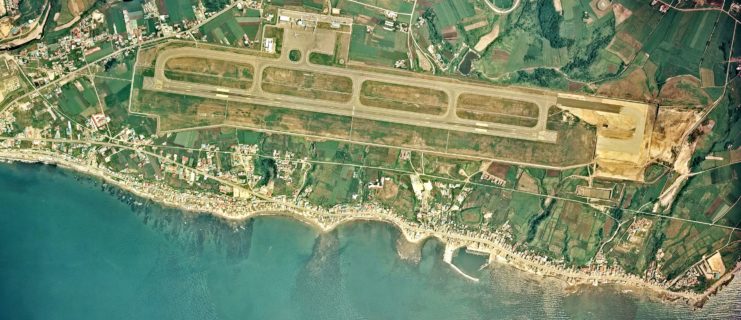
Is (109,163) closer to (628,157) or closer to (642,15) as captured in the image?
(628,157)

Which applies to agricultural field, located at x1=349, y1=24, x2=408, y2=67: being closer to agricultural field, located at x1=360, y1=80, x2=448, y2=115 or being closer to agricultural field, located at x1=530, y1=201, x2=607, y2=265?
agricultural field, located at x1=360, y1=80, x2=448, y2=115

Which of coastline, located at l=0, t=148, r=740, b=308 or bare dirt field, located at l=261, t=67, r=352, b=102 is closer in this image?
bare dirt field, located at l=261, t=67, r=352, b=102

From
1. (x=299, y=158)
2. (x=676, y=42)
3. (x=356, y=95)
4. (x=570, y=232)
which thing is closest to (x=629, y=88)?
(x=676, y=42)

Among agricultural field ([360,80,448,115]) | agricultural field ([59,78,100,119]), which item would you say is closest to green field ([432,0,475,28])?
agricultural field ([360,80,448,115])

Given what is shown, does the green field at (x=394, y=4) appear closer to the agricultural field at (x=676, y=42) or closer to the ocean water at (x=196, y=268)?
the ocean water at (x=196, y=268)

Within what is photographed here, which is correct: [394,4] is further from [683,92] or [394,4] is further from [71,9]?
[71,9]
